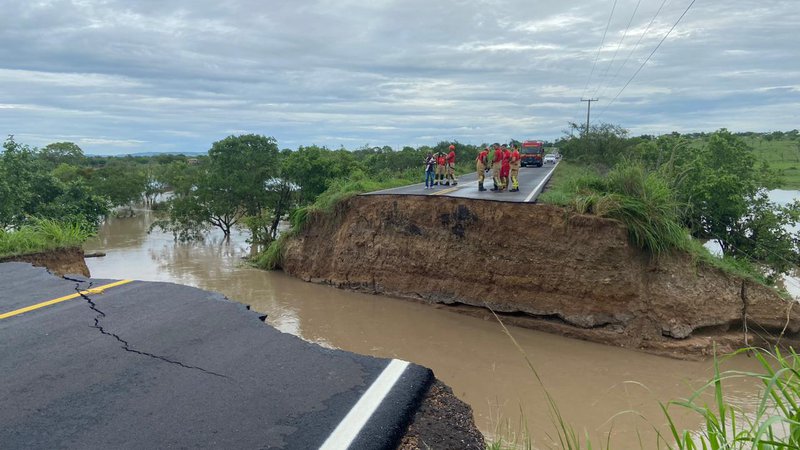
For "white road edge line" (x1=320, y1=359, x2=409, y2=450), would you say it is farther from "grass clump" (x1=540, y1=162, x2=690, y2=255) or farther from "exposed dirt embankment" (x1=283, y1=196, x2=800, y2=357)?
"grass clump" (x1=540, y1=162, x2=690, y2=255)

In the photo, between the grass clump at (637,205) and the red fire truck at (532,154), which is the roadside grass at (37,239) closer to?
the grass clump at (637,205)

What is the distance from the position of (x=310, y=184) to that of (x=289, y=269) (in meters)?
7.39

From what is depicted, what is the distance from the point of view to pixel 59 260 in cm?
1035

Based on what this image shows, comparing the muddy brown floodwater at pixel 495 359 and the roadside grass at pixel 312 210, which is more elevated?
the roadside grass at pixel 312 210

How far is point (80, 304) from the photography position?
6.72m

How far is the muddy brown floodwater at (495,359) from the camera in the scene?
8383 mm

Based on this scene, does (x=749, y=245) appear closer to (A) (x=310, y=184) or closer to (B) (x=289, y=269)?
(B) (x=289, y=269)

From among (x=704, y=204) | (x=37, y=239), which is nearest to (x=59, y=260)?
(x=37, y=239)

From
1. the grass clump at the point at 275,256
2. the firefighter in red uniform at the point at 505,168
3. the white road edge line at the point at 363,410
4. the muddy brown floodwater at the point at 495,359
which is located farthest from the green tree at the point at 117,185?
the white road edge line at the point at 363,410

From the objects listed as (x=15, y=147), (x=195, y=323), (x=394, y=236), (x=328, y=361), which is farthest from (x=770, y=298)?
(x=15, y=147)

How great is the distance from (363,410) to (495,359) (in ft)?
24.1

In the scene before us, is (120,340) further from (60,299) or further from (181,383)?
(60,299)

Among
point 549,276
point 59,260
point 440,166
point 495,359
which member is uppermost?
point 440,166

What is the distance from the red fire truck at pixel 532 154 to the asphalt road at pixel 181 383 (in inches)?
1244
